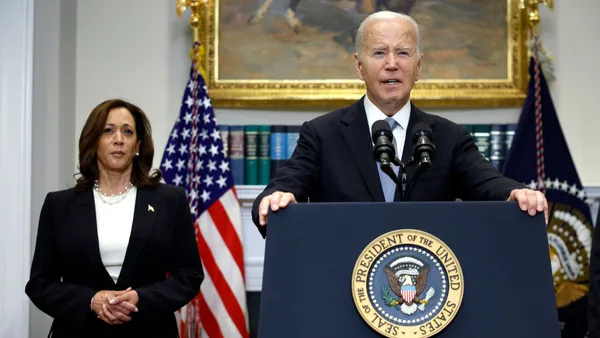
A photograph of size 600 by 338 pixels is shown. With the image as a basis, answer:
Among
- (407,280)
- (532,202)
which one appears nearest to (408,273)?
(407,280)

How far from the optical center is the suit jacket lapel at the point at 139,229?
3.46 m

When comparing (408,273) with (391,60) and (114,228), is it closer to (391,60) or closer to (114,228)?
(391,60)

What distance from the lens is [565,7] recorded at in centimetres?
567

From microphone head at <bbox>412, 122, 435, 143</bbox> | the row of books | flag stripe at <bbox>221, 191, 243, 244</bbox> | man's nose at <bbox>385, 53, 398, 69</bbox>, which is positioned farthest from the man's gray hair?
the row of books

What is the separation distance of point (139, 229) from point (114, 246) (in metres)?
0.13

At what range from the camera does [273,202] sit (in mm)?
2047

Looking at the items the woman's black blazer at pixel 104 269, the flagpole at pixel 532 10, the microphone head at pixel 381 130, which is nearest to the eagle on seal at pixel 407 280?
the microphone head at pixel 381 130

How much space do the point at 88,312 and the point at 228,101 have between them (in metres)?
2.52

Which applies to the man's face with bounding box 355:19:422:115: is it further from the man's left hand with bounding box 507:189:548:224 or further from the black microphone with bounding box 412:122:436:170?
the man's left hand with bounding box 507:189:548:224

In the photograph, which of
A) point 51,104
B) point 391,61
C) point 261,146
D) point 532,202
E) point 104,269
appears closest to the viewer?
point 532,202

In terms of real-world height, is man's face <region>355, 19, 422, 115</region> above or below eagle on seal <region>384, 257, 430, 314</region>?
above

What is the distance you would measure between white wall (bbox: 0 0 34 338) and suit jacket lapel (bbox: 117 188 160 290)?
4.59 ft

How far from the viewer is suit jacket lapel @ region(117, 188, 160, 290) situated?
3459 millimetres

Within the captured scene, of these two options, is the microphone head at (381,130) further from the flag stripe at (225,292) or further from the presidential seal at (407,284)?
the flag stripe at (225,292)
